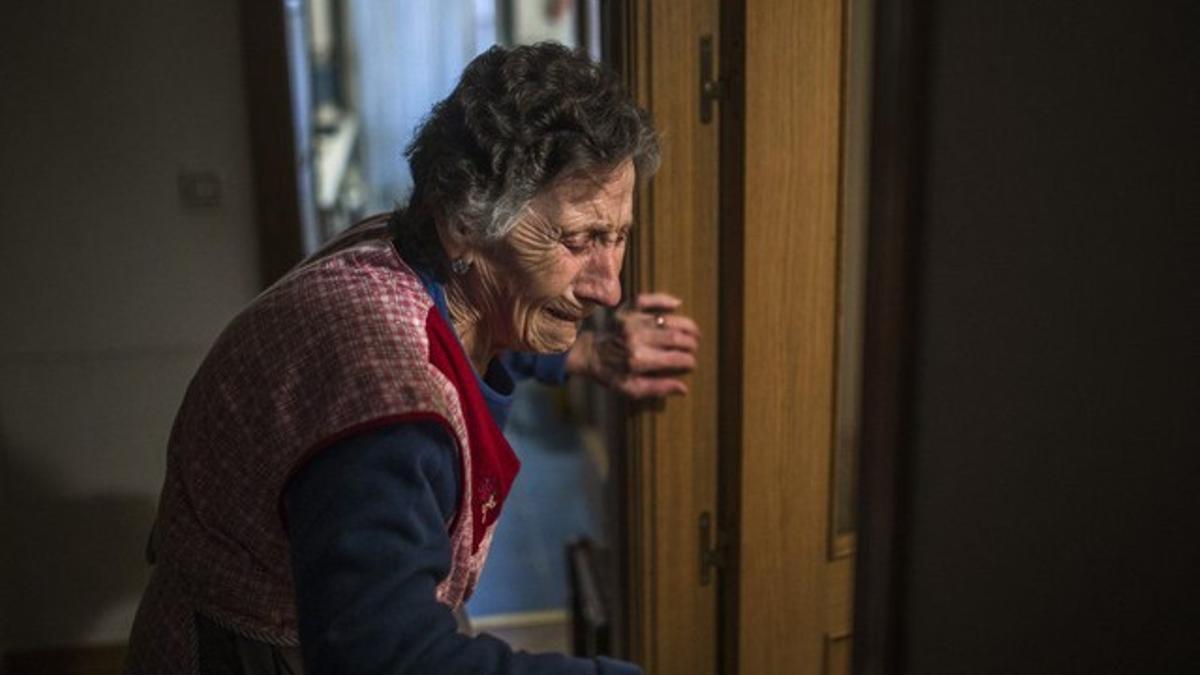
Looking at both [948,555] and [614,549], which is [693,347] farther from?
[948,555]

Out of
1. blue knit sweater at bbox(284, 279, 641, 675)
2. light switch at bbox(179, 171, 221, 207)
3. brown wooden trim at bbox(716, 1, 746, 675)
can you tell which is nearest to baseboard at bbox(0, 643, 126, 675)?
light switch at bbox(179, 171, 221, 207)

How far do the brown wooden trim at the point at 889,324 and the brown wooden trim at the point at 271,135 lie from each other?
1.92 m

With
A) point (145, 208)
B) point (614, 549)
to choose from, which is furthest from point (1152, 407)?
point (145, 208)

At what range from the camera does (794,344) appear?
5.08 ft

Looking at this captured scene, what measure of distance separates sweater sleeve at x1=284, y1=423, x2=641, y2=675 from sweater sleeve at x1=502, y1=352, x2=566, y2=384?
65 centimetres

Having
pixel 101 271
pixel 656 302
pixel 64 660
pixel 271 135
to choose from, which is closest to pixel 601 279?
pixel 656 302

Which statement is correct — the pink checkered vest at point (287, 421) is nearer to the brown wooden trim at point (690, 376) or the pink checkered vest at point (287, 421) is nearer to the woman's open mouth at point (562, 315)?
the woman's open mouth at point (562, 315)

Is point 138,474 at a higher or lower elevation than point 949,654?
lower

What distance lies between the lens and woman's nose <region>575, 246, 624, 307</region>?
1192 mm

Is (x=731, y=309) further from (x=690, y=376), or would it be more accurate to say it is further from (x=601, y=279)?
(x=601, y=279)

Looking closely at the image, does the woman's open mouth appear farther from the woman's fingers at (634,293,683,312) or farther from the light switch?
the light switch

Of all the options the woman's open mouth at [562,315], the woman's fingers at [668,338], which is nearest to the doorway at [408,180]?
the woman's open mouth at [562,315]

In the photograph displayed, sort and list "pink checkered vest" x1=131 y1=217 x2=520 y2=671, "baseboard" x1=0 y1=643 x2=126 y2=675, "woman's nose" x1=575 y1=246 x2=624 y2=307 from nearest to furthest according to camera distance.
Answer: "pink checkered vest" x1=131 y1=217 x2=520 y2=671 < "woman's nose" x1=575 y1=246 x2=624 y2=307 < "baseboard" x1=0 y1=643 x2=126 y2=675

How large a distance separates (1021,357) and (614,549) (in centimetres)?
119
